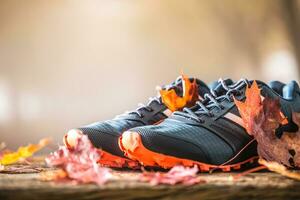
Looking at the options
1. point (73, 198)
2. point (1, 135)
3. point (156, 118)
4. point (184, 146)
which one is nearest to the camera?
point (73, 198)

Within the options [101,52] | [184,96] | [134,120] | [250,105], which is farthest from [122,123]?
[101,52]

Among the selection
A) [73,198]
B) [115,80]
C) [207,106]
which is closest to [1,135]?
[115,80]

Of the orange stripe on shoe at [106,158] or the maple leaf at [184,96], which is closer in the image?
the orange stripe on shoe at [106,158]

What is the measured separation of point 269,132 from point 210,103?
0.12 metres

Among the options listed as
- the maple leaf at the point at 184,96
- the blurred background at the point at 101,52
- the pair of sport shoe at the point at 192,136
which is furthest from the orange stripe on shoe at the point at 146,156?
the blurred background at the point at 101,52

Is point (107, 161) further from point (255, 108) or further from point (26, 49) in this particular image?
point (26, 49)

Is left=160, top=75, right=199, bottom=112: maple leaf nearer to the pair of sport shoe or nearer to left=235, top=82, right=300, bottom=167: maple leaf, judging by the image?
the pair of sport shoe

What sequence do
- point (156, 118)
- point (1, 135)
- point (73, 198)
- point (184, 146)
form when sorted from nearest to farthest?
point (73, 198) < point (184, 146) < point (156, 118) < point (1, 135)

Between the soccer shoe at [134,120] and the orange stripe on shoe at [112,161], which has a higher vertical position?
the soccer shoe at [134,120]

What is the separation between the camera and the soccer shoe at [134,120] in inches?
26.0

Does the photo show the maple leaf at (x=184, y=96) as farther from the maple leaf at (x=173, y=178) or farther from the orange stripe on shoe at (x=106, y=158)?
the maple leaf at (x=173, y=178)

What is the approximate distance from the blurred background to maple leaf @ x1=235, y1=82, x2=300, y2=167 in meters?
1.33

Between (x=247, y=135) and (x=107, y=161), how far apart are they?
0.76 ft

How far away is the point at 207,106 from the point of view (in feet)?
2.17
